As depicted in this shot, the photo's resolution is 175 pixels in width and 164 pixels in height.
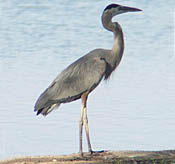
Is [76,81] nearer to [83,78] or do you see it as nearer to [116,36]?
[83,78]

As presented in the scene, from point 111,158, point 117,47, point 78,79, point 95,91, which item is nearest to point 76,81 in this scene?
point 78,79

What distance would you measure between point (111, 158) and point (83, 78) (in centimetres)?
112

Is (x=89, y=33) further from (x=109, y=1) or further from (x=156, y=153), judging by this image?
(x=156, y=153)

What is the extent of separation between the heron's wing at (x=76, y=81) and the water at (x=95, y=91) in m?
0.33

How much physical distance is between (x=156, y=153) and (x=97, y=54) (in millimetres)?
1472

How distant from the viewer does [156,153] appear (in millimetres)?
9781

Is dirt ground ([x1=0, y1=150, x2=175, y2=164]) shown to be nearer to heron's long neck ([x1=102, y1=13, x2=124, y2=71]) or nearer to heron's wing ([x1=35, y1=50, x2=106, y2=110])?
heron's wing ([x1=35, y1=50, x2=106, y2=110])

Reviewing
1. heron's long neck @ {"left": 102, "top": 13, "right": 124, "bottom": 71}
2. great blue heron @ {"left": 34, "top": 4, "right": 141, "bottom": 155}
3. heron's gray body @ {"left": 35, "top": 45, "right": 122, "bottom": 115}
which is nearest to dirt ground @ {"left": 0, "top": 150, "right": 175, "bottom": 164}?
great blue heron @ {"left": 34, "top": 4, "right": 141, "bottom": 155}

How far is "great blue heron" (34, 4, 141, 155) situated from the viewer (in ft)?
33.2

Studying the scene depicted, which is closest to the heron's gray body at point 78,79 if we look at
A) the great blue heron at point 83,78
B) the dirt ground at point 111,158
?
the great blue heron at point 83,78

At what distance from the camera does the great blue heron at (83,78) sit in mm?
10125

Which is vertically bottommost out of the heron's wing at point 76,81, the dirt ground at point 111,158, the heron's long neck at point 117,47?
the dirt ground at point 111,158

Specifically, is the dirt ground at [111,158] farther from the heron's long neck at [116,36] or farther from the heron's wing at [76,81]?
the heron's long neck at [116,36]

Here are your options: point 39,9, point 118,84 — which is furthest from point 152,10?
point 118,84
